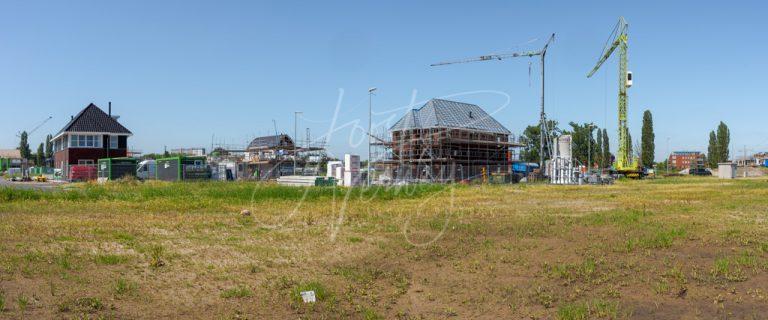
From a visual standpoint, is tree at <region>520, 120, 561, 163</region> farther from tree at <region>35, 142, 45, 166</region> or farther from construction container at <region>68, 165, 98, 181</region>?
tree at <region>35, 142, 45, 166</region>

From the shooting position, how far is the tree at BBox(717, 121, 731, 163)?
427ft

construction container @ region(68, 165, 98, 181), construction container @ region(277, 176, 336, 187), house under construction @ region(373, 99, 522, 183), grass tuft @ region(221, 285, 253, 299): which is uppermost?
house under construction @ region(373, 99, 522, 183)

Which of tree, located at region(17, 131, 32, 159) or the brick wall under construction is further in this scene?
tree, located at region(17, 131, 32, 159)

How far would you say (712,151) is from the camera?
439 feet

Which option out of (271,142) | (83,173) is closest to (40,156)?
(271,142)

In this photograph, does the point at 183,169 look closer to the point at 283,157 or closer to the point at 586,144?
the point at 283,157

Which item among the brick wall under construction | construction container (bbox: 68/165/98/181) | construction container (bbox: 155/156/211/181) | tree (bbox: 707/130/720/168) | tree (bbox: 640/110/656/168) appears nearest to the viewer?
construction container (bbox: 155/156/211/181)

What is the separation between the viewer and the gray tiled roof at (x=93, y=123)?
59125 millimetres

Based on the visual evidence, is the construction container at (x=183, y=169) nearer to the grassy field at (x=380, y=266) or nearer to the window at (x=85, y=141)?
the window at (x=85, y=141)

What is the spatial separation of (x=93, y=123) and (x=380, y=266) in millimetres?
59998

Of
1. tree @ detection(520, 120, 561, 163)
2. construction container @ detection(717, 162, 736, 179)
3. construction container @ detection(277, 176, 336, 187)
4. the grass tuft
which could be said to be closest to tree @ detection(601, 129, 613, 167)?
tree @ detection(520, 120, 561, 163)

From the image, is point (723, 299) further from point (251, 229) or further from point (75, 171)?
point (75, 171)

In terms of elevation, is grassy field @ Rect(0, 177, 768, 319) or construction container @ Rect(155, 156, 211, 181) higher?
construction container @ Rect(155, 156, 211, 181)

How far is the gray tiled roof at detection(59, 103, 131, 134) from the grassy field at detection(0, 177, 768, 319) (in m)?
47.9
